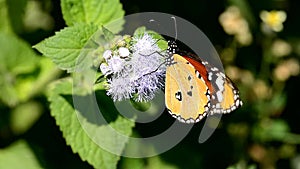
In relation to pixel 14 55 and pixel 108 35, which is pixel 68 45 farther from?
pixel 14 55

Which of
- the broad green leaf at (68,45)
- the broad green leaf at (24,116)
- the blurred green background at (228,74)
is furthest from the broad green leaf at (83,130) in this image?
the broad green leaf at (24,116)

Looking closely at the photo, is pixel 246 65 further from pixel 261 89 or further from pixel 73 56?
pixel 73 56

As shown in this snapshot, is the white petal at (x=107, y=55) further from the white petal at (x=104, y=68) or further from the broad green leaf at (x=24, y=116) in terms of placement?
the broad green leaf at (x=24, y=116)

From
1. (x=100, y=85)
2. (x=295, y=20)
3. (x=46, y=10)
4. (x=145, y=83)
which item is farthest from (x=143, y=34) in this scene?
(x=295, y=20)

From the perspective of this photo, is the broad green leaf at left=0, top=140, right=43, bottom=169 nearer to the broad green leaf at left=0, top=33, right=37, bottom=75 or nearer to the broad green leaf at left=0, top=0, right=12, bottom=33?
the broad green leaf at left=0, top=33, right=37, bottom=75

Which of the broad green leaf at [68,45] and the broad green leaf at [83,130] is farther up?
the broad green leaf at [68,45]

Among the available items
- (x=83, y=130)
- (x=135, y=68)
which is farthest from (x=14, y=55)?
A: (x=135, y=68)
